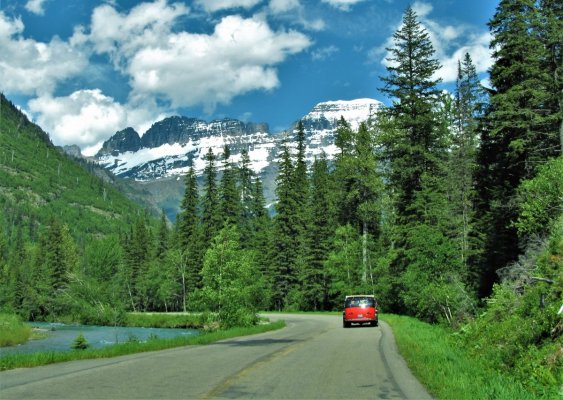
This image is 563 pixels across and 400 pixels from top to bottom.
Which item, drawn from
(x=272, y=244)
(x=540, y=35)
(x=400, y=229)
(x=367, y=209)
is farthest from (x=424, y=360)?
(x=272, y=244)

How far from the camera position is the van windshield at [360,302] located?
1260 inches

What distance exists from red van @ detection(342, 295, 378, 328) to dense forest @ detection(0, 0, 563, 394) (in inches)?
93.9

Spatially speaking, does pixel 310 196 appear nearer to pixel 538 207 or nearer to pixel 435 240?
pixel 435 240

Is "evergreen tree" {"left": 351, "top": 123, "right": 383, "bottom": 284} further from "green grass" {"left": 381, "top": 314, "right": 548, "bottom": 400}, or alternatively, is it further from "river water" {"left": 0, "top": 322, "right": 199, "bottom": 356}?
"green grass" {"left": 381, "top": 314, "right": 548, "bottom": 400}

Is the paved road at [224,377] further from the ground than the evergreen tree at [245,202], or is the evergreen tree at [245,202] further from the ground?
the evergreen tree at [245,202]

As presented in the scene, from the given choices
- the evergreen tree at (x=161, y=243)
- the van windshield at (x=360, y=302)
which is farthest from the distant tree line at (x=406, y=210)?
the evergreen tree at (x=161, y=243)

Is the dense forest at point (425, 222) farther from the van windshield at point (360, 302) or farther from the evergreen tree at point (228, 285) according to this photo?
the van windshield at point (360, 302)

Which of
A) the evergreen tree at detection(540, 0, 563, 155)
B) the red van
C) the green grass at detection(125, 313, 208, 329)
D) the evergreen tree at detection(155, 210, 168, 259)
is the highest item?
the evergreen tree at detection(540, 0, 563, 155)

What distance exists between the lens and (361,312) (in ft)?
104

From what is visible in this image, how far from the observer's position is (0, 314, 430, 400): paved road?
9055 mm

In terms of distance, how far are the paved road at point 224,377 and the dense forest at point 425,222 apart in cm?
299

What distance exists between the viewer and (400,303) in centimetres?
4291

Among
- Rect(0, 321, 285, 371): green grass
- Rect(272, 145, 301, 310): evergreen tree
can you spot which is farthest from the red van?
Rect(272, 145, 301, 310): evergreen tree

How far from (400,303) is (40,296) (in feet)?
181
